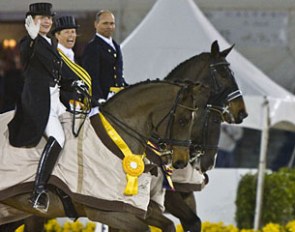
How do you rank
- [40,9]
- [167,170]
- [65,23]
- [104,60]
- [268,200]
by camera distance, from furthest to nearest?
[268,200] < [104,60] < [65,23] < [167,170] < [40,9]

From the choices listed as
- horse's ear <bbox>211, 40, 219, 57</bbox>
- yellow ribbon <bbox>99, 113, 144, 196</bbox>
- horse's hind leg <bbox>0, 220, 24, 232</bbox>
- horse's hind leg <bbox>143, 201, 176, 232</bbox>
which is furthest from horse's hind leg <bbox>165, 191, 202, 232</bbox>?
yellow ribbon <bbox>99, 113, 144, 196</bbox>

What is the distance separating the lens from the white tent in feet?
37.8

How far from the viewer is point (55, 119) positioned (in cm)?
830

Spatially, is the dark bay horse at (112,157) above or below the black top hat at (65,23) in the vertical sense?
below

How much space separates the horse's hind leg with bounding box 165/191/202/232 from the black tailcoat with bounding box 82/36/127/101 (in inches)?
44.0

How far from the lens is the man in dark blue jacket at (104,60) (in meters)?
9.71

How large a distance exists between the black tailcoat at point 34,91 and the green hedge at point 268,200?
4235mm

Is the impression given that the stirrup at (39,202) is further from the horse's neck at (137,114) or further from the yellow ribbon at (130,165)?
the horse's neck at (137,114)

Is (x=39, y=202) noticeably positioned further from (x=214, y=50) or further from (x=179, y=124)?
(x=214, y=50)

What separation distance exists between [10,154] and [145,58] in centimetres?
437

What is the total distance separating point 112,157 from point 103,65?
6.07 feet

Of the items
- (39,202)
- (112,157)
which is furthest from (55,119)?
(39,202)

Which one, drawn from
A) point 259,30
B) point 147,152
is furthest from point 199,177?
point 259,30

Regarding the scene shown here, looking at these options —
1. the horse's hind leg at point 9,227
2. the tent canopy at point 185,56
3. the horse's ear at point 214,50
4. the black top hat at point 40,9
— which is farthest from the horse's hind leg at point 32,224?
the tent canopy at point 185,56
